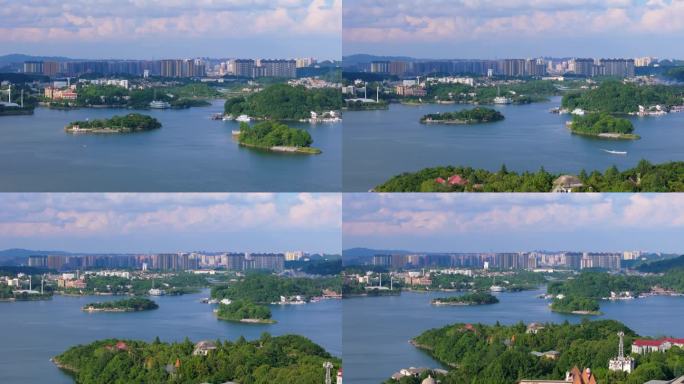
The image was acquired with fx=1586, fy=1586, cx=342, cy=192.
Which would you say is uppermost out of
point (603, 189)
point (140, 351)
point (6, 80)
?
point (6, 80)

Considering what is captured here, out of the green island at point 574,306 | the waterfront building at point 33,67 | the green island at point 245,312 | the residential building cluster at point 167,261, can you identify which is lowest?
the green island at point 245,312

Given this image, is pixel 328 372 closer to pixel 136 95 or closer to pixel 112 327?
pixel 112 327

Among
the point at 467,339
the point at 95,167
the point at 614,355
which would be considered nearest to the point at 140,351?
the point at 95,167

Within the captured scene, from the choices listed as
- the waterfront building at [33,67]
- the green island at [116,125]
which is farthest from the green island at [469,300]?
the waterfront building at [33,67]

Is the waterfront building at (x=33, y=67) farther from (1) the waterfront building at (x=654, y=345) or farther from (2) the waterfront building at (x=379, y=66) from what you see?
(1) the waterfront building at (x=654, y=345)

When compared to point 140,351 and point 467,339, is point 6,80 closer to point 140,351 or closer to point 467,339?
point 140,351

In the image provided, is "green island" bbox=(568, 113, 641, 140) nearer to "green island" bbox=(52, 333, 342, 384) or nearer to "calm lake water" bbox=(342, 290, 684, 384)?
"calm lake water" bbox=(342, 290, 684, 384)

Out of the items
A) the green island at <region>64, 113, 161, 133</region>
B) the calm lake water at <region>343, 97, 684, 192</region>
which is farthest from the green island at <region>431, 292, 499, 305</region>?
the green island at <region>64, 113, 161, 133</region>
